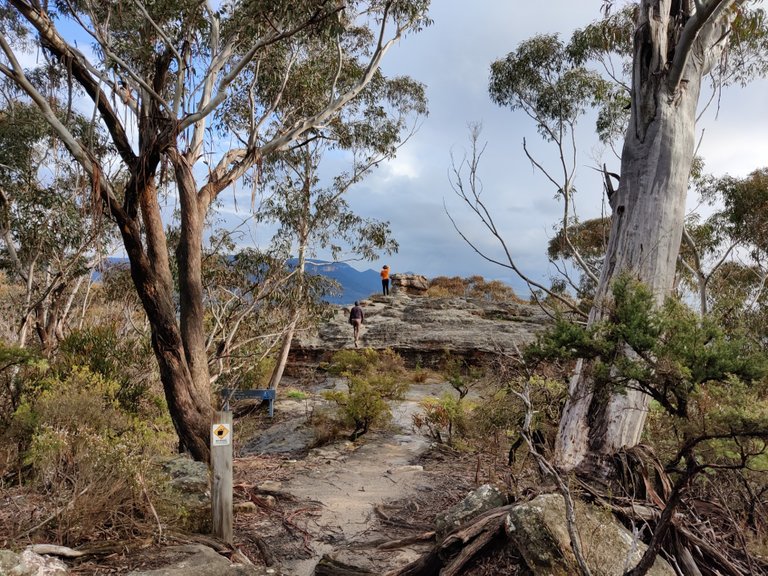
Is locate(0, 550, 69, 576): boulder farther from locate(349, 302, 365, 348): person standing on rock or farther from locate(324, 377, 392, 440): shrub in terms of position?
locate(349, 302, 365, 348): person standing on rock

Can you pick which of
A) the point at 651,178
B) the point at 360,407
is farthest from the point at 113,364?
the point at 651,178

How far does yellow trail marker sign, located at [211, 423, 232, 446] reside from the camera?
15.4 feet

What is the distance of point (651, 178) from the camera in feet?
15.9

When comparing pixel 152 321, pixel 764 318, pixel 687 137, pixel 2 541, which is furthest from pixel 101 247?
pixel 764 318

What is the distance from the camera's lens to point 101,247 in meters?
12.0

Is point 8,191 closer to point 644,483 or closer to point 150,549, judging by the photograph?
point 150,549

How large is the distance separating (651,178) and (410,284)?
966 inches

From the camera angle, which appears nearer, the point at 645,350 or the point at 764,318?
the point at 645,350

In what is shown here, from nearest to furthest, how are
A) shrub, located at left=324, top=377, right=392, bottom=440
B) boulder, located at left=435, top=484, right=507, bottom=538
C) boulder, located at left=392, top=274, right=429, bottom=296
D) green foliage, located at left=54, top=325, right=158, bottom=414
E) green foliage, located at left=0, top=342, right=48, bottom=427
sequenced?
boulder, located at left=435, top=484, right=507, bottom=538 < green foliage, located at left=0, top=342, right=48, bottom=427 < green foliage, located at left=54, top=325, right=158, bottom=414 < shrub, located at left=324, top=377, right=392, bottom=440 < boulder, located at left=392, top=274, right=429, bottom=296

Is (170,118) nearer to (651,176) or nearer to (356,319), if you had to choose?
(651,176)

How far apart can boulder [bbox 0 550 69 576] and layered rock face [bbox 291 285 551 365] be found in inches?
567

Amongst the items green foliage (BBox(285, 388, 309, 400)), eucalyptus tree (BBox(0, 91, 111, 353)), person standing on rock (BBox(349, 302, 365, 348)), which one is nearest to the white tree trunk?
eucalyptus tree (BBox(0, 91, 111, 353))

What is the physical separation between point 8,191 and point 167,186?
115 inches

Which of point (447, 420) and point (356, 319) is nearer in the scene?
point (447, 420)
